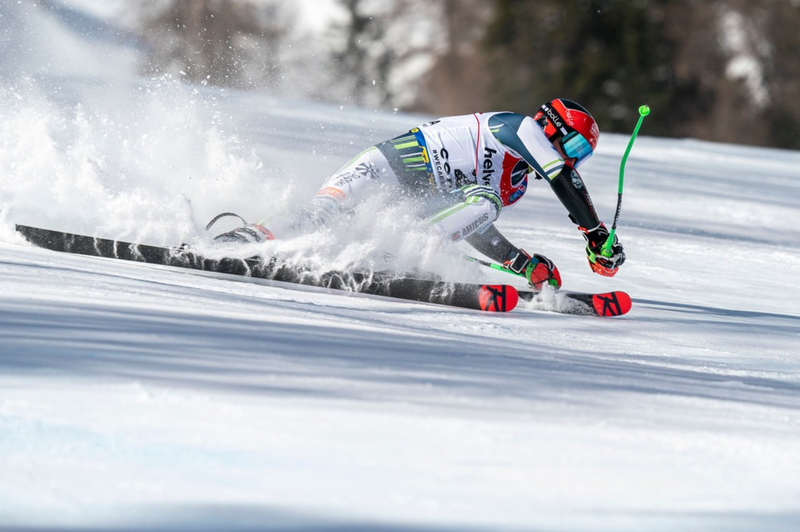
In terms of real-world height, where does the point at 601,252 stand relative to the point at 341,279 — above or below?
above

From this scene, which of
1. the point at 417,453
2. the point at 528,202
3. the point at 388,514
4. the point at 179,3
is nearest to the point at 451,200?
the point at 417,453

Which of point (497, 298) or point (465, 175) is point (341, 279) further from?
point (465, 175)

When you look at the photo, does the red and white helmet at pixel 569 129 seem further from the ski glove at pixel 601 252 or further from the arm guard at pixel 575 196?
the ski glove at pixel 601 252

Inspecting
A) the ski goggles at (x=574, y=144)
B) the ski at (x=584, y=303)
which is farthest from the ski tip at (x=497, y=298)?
the ski goggles at (x=574, y=144)

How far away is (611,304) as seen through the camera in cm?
568

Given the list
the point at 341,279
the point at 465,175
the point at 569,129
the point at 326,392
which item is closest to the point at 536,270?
the point at 465,175

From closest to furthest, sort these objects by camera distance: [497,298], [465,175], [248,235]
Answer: [497,298] < [248,235] < [465,175]

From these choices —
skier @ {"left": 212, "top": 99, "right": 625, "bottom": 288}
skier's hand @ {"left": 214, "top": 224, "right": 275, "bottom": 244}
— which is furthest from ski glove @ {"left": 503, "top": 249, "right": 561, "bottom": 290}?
skier's hand @ {"left": 214, "top": 224, "right": 275, "bottom": 244}

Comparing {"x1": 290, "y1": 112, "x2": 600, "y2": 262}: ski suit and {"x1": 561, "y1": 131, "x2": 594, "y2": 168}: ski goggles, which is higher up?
{"x1": 561, "y1": 131, "x2": 594, "y2": 168}: ski goggles

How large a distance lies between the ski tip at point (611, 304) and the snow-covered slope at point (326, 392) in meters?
0.09

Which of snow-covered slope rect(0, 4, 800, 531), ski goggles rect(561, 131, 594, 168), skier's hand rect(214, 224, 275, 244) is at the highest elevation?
ski goggles rect(561, 131, 594, 168)

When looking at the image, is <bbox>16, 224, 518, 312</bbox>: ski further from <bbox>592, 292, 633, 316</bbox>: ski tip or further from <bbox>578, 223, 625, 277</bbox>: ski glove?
<bbox>578, 223, 625, 277</bbox>: ski glove

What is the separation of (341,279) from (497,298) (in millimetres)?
730

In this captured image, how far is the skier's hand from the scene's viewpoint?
5414 millimetres
